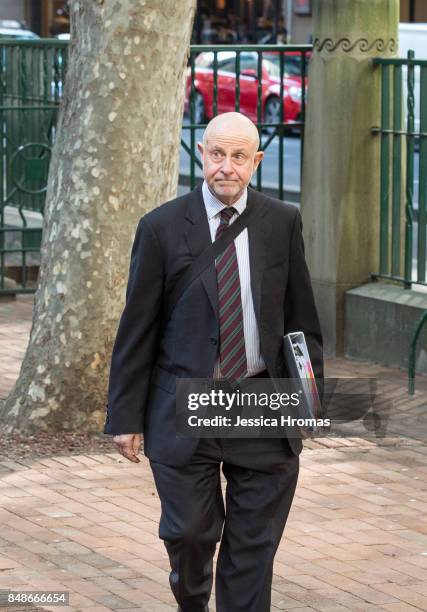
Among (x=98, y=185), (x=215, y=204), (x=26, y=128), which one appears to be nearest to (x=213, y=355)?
(x=215, y=204)

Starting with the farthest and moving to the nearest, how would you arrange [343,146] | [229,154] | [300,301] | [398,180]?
1. [343,146]
2. [398,180]
3. [300,301]
4. [229,154]

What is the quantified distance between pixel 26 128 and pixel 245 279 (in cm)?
822

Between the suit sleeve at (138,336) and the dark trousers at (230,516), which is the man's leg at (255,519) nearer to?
the dark trousers at (230,516)

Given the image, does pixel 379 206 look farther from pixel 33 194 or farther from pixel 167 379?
pixel 167 379

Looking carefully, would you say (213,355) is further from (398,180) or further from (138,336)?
(398,180)

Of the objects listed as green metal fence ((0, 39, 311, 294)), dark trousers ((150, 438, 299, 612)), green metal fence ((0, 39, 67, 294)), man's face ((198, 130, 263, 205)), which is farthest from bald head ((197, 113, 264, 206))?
green metal fence ((0, 39, 67, 294))

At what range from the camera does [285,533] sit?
6355mm

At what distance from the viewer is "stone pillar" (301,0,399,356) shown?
1030 centimetres

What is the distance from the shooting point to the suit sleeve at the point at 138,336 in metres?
4.57

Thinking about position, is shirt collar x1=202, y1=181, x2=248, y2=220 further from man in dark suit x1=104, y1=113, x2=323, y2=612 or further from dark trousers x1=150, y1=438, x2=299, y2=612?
dark trousers x1=150, y1=438, x2=299, y2=612

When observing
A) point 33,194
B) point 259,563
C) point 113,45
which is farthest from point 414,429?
point 33,194

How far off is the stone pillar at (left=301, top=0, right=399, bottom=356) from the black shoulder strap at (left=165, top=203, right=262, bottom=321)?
19.4 feet

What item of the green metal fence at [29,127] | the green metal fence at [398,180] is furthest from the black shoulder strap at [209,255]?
the green metal fence at [29,127]

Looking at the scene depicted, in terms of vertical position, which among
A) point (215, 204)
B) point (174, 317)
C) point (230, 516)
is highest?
point (215, 204)
